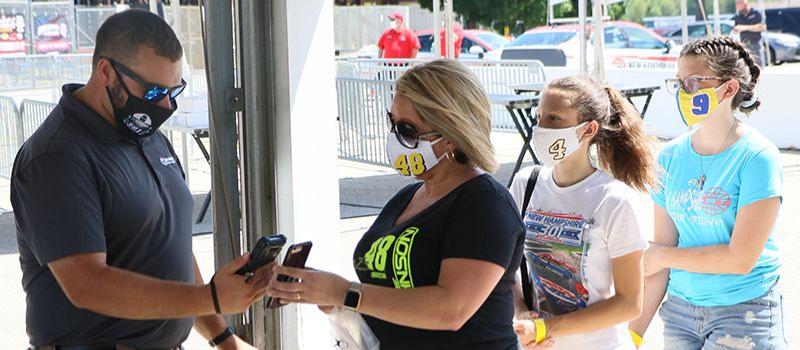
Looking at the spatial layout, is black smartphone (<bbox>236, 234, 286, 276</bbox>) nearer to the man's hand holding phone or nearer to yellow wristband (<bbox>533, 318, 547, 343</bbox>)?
the man's hand holding phone

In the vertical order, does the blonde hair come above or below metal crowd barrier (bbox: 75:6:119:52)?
below

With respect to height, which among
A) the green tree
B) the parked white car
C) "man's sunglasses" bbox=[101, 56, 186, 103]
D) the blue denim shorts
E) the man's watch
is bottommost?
the blue denim shorts

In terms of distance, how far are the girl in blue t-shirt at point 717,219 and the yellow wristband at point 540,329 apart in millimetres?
765

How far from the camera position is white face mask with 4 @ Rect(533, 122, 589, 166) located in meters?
3.42

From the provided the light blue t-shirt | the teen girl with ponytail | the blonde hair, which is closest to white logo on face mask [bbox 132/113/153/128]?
the blonde hair

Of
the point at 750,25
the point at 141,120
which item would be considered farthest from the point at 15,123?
the point at 750,25

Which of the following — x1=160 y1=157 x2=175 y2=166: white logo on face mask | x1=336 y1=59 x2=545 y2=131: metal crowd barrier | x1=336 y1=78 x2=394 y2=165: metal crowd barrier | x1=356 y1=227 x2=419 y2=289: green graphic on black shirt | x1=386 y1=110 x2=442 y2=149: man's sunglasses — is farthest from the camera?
x1=336 y1=59 x2=545 y2=131: metal crowd barrier

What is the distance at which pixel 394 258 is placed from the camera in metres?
2.75

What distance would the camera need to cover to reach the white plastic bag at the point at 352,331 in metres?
2.77

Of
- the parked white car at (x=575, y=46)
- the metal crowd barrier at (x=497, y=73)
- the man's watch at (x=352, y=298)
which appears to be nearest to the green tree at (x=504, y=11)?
the parked white car at (x=575, y=46)

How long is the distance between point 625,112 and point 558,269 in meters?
0.68

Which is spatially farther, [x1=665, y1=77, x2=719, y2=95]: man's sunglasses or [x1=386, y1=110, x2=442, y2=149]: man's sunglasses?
[x1=665, y1=77, x2=719, y2=95]: man's sunglasses

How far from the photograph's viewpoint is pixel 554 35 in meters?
25.7

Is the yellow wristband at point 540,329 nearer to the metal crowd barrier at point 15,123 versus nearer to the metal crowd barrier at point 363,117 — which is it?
the metal crowd barrier at point 15,123
